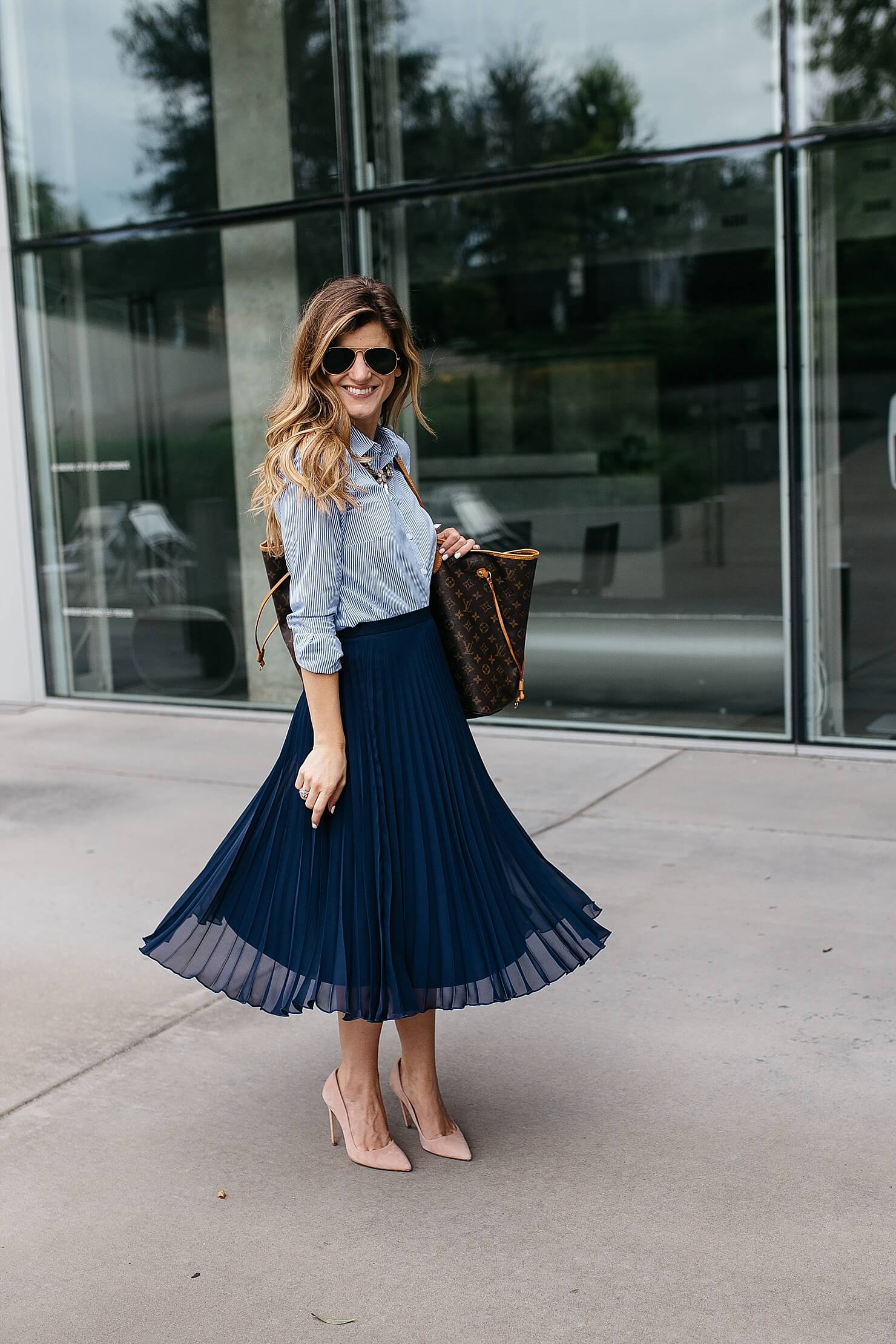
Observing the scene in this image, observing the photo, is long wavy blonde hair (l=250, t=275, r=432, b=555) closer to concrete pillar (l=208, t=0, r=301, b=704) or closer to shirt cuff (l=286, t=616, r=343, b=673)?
shirt cuff (l=286, t=616, r=343, b=673)

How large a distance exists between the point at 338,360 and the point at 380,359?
3.4 inches

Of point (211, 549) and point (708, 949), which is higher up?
point (211, 549)

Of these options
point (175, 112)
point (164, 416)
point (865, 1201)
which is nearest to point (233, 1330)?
point (865, 1201)

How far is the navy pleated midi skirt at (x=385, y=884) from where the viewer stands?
9.73 feet

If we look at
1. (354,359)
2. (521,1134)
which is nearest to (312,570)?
(354,359)

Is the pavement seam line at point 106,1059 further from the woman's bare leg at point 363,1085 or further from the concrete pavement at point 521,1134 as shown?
the woman's bare leg at point 363,1085

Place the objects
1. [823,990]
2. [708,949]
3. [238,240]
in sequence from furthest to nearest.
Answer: [238,240], [708,949], [823,990]

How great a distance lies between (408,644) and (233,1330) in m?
1.36

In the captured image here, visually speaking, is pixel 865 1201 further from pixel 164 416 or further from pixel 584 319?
pixel 584 319

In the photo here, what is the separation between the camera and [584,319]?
10.8 meters

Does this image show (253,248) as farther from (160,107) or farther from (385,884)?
(385,884)

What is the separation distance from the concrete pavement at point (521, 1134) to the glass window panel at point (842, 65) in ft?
11.6

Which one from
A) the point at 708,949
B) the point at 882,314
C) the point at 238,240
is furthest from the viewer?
the point at 238,240

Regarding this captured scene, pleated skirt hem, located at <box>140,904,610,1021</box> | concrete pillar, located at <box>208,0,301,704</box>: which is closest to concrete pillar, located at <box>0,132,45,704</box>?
concrete pillar, located at <box>208,0,301,704</box>
